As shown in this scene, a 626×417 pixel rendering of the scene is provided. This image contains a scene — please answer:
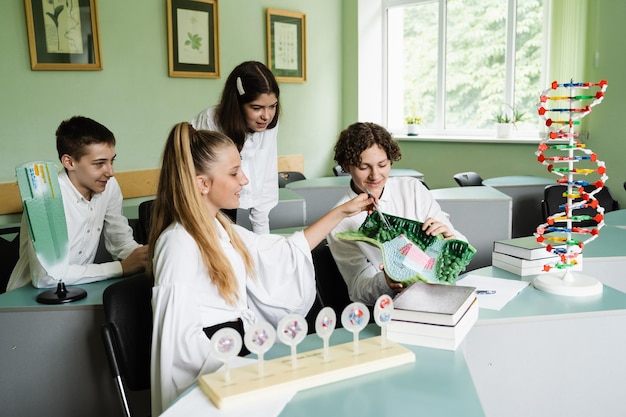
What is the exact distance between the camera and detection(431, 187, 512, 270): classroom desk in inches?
137

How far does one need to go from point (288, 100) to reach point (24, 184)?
4.18 m

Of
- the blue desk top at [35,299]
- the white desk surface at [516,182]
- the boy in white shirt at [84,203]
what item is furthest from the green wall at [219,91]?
the blue desk top at [35,299]

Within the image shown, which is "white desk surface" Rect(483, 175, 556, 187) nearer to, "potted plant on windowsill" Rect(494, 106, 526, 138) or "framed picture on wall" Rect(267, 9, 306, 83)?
"potted plant on windowsill" Rect(494, 106, 526, 138)

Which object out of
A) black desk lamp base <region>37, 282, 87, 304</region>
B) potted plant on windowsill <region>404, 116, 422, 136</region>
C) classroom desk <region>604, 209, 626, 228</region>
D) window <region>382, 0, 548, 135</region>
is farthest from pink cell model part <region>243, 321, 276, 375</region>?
potted plant on windowsill <region>404, 116, 422, 136</region>

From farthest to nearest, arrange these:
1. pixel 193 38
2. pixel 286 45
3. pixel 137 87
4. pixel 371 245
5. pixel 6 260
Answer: pixel 286 45
pixel 193 38
pixel 137 87
pixel 6 260
pixel 371 245

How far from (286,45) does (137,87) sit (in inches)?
69.9

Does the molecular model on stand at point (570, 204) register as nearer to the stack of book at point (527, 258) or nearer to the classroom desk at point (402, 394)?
the stack of book at point (527, 258)

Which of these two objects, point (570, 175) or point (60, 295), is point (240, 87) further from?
point (570, 175)

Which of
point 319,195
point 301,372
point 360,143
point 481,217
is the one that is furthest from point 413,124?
point 301,372

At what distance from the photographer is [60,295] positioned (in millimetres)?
1996

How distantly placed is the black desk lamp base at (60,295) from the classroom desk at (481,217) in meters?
2.11

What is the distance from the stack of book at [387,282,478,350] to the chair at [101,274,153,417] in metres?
0.72

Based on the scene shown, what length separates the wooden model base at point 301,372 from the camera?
1198mm

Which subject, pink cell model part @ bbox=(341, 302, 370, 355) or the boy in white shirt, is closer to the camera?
pink cell model part @ bbox=(341, 302, 370, 355)
